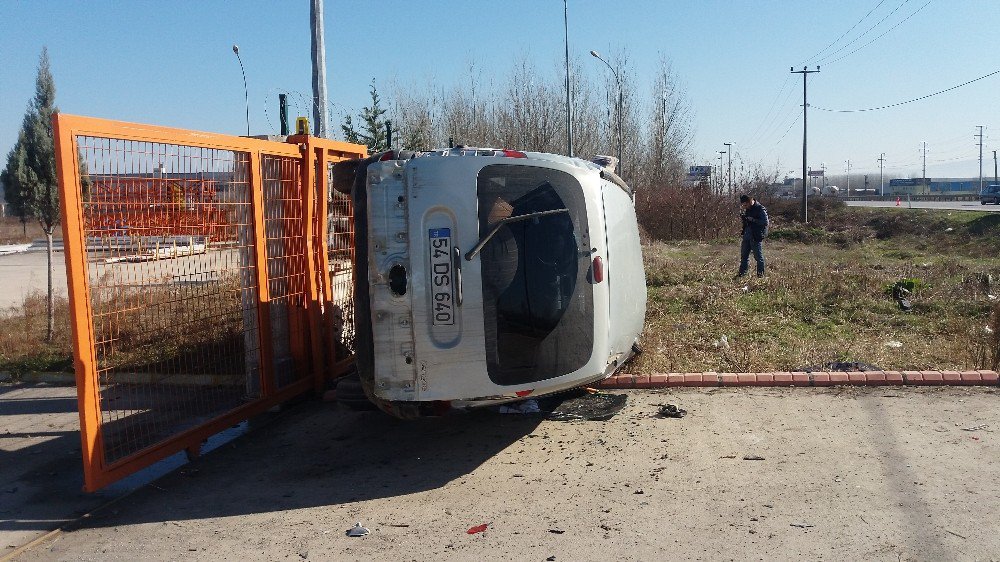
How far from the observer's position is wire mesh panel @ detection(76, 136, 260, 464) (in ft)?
18.1

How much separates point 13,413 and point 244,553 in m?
4.83

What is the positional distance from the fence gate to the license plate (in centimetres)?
116

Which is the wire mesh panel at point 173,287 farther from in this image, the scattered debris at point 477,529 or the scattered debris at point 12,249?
the scattered debris at point 12,249

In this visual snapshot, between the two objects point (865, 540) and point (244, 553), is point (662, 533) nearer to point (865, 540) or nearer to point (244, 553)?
point (865, 540)

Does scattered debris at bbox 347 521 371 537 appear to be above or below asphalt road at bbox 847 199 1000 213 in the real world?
below

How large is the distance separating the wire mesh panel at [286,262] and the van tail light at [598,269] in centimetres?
304

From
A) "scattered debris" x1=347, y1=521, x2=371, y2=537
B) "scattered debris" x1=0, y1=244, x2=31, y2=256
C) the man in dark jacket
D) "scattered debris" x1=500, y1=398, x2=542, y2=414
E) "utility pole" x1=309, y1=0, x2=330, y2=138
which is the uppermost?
"utility pole" x1=309, y1=0, x2=330, y2=138

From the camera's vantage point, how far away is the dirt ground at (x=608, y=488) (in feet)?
14.3

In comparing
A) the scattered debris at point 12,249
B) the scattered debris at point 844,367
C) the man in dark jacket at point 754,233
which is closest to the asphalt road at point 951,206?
the man in dark jacket at point 754,233

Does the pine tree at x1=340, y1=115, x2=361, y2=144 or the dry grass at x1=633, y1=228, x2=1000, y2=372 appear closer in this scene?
the dry grass at x1=633, y1=228, x2=1000, y2=372

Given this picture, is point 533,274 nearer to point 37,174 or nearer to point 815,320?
point 815,320

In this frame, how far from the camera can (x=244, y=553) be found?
4.45 meters

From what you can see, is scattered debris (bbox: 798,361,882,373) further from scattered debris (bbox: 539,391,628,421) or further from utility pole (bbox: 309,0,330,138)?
utility pole (bbox: 309,0,330,138)

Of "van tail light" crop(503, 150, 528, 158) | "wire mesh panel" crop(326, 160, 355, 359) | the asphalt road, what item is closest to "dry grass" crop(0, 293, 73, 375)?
"wire mesh panel" crop(326, 160, 355, 359)
